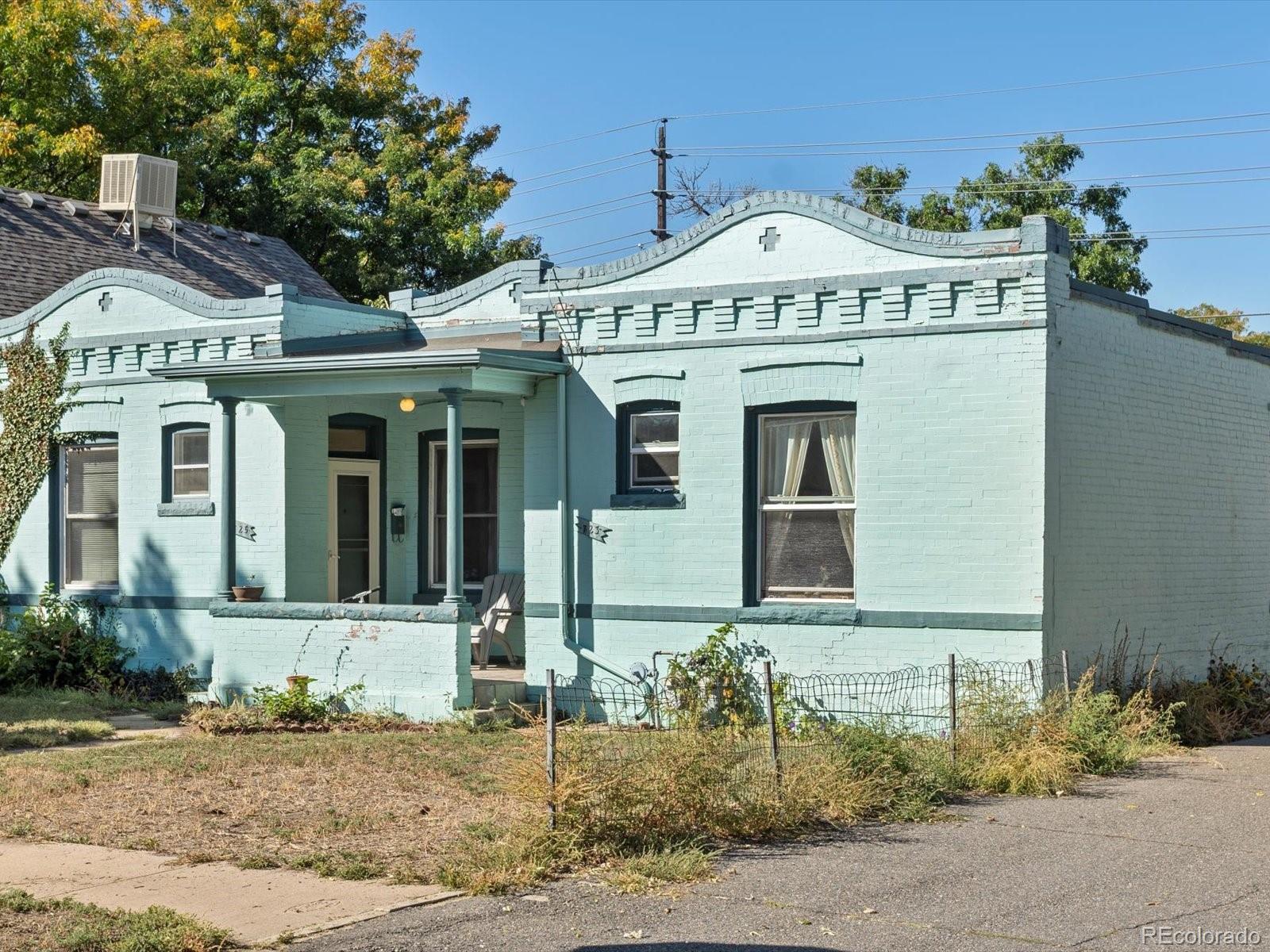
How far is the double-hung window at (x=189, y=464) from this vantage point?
710 inches

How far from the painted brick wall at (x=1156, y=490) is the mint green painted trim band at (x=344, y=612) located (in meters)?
5.63

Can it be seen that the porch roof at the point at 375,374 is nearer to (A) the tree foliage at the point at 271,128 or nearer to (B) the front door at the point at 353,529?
(B) the front door at the point at 353,529

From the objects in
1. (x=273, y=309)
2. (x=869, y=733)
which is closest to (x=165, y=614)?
(x=273, y=309)

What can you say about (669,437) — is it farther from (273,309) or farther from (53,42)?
(53,42)

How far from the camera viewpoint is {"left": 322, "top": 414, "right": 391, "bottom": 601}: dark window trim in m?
18.2

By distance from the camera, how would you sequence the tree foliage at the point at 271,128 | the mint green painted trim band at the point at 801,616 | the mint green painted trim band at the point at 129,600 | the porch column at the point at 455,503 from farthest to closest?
the tree foliage at the point at 271,128 < the mint green painted trim band at the point at 129,600 < the porch column at the point at 455,503 < the mint green painted trim band at the point at 801,616

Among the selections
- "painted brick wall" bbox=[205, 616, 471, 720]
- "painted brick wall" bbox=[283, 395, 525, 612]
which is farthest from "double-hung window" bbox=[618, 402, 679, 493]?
"painted brick wall" bbox=[205, 616, 471, 720]

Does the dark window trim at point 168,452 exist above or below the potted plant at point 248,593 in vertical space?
above

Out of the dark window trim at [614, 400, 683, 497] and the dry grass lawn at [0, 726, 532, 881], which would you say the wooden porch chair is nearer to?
the dark window trim at [614, 400, 683, 497]

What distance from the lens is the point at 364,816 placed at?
34.0 ft

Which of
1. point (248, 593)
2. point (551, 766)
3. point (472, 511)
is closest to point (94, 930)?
point (551, 766)

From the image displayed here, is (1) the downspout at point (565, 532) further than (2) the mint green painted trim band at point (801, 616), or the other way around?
(1) the downspout at point (565, 532)

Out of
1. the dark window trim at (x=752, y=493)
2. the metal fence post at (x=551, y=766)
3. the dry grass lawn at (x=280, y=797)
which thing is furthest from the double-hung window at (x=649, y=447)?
the metal fence post at (x=551, y=766)

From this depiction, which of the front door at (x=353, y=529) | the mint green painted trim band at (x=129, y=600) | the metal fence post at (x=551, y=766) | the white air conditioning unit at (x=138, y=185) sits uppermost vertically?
the white air conditioning unit at (x=138, y=185)
